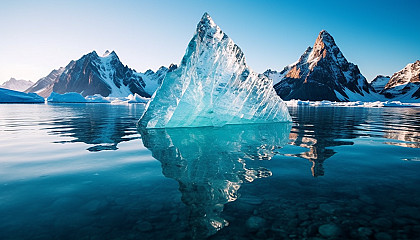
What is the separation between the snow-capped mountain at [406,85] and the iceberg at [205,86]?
20120 cm

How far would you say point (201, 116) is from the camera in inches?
401

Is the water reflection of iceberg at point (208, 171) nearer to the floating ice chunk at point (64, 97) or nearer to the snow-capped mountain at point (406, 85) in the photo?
the floating ice chunk at point (64, 97)

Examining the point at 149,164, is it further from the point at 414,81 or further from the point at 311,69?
the point at 414,81

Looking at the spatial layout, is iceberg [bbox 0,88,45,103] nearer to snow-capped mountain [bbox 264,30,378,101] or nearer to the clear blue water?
the clear blue water

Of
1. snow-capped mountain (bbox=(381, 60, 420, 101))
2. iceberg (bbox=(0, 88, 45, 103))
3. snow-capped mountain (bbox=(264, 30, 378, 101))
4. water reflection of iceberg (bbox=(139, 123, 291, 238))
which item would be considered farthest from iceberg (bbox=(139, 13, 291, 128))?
snow-capped mountain (bbox=(381, 60, 420, 101))

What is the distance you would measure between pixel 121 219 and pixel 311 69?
190 m

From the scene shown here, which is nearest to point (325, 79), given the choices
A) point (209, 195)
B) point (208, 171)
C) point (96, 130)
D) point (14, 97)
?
point (14, 97)

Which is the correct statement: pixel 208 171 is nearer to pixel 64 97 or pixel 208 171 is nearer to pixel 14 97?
pixel 14 97

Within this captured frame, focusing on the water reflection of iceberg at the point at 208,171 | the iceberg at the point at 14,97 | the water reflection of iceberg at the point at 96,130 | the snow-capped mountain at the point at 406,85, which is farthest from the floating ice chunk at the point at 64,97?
the snow-capped mountain at the point at 406,85

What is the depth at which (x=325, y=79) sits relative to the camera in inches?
6412

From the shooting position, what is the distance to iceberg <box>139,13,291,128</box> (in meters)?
9.50

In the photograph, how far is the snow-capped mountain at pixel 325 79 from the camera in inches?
6166

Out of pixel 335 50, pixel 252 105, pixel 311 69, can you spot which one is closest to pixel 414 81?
pixel 335 50

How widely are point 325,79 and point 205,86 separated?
581 feet
